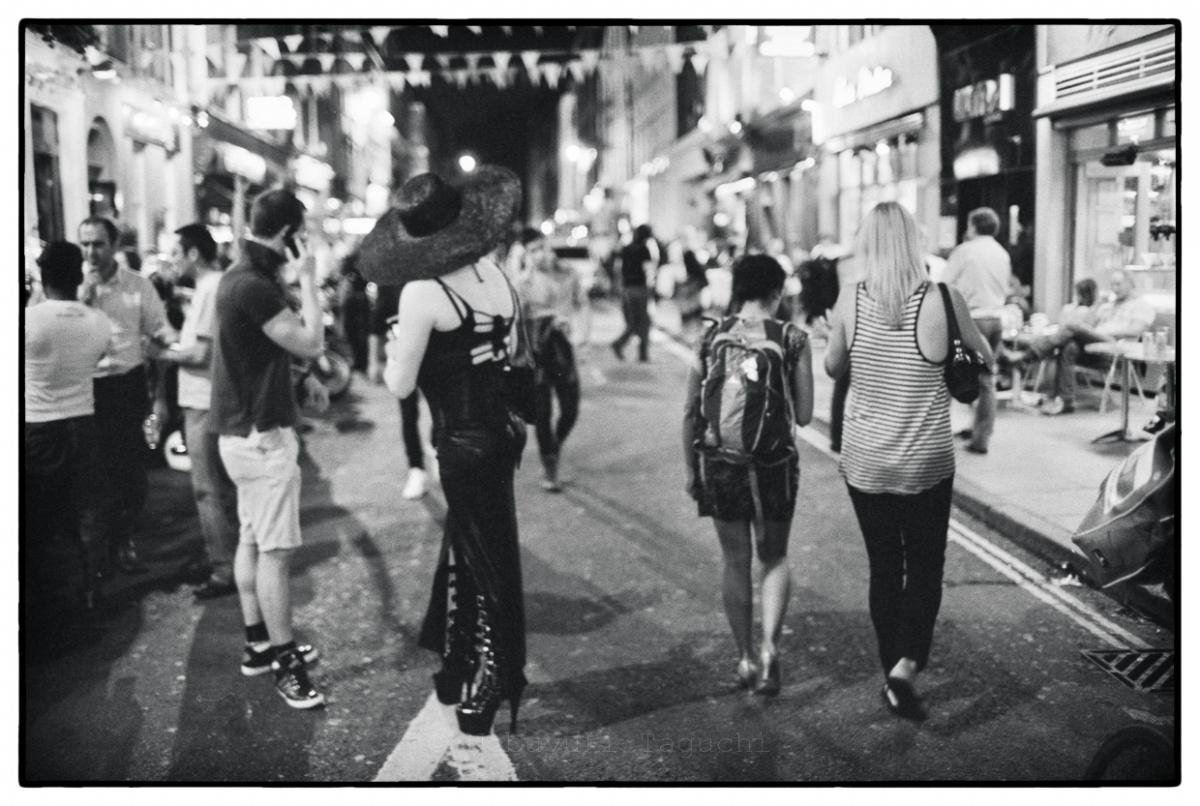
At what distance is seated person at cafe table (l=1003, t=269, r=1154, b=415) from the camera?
10914mm

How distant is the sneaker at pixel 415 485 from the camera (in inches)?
335

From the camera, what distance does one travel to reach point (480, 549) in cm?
448

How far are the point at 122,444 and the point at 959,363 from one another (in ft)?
14.5

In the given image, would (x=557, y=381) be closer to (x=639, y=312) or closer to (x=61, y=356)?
(x=61, y=356)

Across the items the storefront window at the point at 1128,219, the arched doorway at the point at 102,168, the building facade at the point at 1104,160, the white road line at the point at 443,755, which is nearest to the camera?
the white road line at the point at 443,755

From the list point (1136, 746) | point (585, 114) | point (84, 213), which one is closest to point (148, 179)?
point (84, 213)

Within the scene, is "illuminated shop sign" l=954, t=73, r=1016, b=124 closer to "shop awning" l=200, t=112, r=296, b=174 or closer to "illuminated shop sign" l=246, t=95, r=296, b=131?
"shop awning" l=200, t=112, r=296, b=174

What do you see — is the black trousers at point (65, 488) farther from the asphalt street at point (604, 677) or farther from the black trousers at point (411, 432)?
the black trousers at point (411, 432)

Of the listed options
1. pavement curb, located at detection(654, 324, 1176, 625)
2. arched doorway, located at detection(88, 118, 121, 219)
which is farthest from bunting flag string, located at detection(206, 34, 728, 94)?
pavement curb, located at detection(654, 324, 1176, 625)

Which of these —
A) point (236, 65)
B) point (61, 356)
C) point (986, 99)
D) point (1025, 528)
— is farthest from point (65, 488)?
point (236, 65)

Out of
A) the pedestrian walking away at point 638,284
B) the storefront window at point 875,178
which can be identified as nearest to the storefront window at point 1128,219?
the storefront window at point 875,178

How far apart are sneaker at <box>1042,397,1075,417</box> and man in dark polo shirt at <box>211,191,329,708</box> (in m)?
8.21

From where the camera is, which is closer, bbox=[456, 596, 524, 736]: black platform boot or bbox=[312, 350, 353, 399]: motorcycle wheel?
bbox=[456, 596, 524, 736]: black platform boot

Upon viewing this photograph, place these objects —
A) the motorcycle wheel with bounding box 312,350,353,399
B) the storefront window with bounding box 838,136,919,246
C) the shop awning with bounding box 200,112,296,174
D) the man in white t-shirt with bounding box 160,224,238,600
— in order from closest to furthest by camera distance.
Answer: the man in white t-shirt with bounding box 160,224,238,600 → the motorcycle wheel with bounding box 312,350,353,399 → the storefront window with bounding box 838,136,919,246 → the shop awning with bounding box 200,112,296,174
